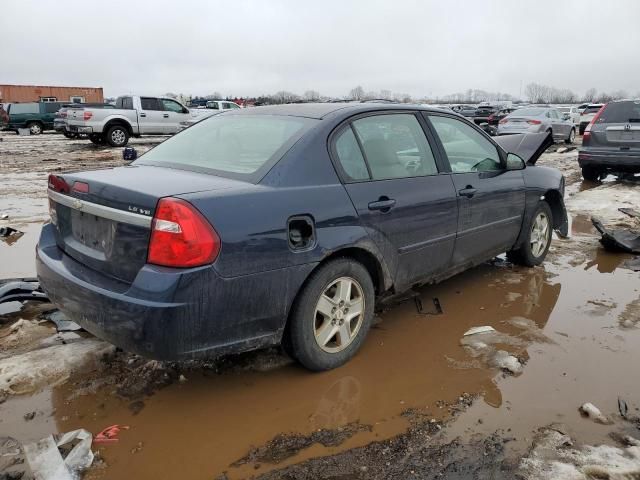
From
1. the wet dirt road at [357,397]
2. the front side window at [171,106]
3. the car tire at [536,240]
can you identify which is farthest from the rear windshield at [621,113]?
the front side window at [171,106]

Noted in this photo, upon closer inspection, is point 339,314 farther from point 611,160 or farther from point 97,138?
point 97,138

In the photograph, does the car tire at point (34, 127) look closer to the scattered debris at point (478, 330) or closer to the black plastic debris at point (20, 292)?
the black plastic debris at point (20, 292)

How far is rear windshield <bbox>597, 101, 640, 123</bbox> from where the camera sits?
32.2 ft

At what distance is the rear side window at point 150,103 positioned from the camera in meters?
19.0

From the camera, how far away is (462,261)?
411 centimetres

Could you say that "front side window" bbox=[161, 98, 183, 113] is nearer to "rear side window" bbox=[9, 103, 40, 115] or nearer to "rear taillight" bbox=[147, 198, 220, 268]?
"rear side window" bbox=[9, 103, 40, 115]

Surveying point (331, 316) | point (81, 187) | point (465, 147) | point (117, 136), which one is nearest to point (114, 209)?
point (81, 187)

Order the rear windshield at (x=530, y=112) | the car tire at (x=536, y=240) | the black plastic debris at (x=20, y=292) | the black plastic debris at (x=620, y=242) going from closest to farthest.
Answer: the black plastic debris at (x=20, y=292)
the car tire at (x=536, y=240)
the black plastic debris at (x=620, y=242)
the rear windshield at (x=530, y=112)

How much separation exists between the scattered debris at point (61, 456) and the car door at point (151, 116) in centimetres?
1796

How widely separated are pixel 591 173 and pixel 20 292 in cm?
1083

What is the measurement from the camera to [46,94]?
144 feet

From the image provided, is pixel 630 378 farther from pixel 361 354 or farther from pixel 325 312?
pixel 325 312

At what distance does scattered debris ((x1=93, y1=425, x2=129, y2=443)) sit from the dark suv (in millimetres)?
10016

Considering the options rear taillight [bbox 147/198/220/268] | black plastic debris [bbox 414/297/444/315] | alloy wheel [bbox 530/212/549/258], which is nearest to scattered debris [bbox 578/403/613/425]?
black plastic debris [bbox 414/297/444/315]
